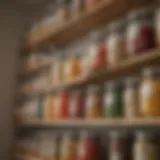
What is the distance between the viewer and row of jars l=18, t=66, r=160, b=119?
1054 millimetres

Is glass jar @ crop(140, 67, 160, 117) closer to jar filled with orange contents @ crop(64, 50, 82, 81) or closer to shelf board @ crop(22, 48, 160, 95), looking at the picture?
shelf board @ crop(22, 48, 160, 95)

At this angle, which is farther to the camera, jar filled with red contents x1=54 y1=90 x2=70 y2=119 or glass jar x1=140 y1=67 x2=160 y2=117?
jar filled with red contents x1=54 y1=90 x2=70 y2=119

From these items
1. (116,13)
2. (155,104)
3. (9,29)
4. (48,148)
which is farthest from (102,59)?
(9,29)

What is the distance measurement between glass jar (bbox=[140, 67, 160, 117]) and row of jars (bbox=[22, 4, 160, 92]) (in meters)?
0.10

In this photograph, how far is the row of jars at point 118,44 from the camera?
1130 mm

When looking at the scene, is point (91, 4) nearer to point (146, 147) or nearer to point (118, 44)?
point (118, 44)

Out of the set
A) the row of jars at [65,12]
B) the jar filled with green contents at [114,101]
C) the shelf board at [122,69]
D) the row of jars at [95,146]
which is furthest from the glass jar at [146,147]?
the row of jars at [65,12]

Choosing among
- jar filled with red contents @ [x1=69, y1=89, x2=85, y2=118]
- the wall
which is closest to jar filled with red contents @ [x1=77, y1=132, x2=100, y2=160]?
jar filled with red contents @ [x1=69, y1=89, x2=85, y2=118]

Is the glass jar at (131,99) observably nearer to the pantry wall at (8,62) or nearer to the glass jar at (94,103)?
the glass jar at (94,103)

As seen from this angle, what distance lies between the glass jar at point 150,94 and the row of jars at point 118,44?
105mm

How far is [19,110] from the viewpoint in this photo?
211 cm

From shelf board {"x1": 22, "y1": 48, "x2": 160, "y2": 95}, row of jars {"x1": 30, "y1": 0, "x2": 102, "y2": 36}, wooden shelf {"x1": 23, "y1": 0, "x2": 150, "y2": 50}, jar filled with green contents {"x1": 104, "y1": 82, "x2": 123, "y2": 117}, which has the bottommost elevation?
jar filled with green contents {"x1": 104, "y1": 82, "x2": 123, "y2": 117}

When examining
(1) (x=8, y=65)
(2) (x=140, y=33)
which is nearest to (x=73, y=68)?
(2) (x=140, y=33)

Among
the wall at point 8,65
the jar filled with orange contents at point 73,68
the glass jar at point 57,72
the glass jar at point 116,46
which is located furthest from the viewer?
the wall at point 8,65
